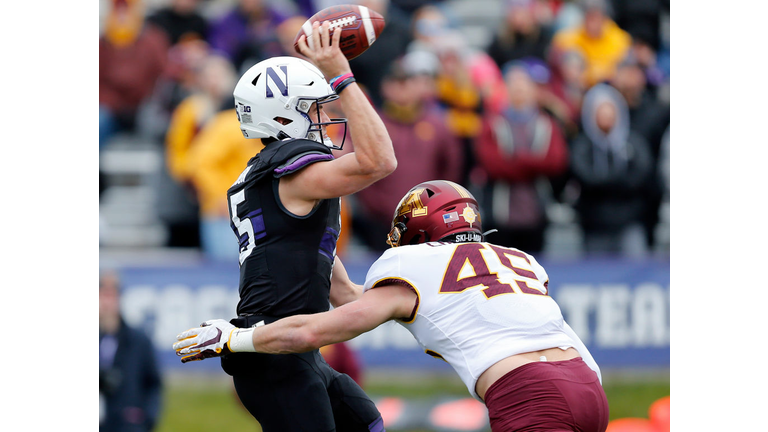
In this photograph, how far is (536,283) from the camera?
4438mm

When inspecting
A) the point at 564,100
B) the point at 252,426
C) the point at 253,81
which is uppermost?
the point at 564,100

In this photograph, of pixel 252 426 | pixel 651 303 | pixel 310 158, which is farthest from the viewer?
pixel 651 303

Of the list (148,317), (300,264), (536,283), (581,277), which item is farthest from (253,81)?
(581,277)

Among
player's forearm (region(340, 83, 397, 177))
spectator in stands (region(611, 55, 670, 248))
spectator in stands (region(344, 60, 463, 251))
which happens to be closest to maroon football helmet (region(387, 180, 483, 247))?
player's forearm (region(340, 83, 397, 177))

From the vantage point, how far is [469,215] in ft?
15.1

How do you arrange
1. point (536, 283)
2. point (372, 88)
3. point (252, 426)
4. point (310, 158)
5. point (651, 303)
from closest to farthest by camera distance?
point (310, 158) → point (536, 283) → point (252, 426) → point (651, 303) → point (372, 88)

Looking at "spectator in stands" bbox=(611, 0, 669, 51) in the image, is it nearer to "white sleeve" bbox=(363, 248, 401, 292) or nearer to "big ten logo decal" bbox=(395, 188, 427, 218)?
"big ten logo decal" bbox=(395, 188, 427, 218)

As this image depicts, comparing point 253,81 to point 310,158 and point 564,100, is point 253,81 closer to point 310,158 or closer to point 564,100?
point 310,158

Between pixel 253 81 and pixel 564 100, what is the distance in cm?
737

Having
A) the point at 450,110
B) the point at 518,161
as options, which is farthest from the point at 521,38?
the point at 518,161

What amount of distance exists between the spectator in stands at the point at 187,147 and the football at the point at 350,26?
575cm

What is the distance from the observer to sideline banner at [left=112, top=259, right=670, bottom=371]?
9633 millimetres

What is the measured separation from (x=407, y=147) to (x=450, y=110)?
1275 millimetres

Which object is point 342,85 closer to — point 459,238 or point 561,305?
point 459,238
